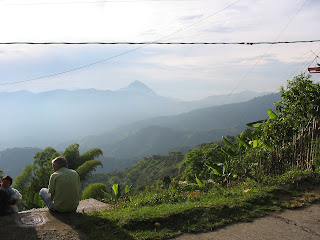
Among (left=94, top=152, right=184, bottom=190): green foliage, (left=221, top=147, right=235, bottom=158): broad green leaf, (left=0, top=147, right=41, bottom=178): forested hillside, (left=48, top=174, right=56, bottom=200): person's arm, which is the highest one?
(left=48, top=174, right=56, bottom=200): person's arm

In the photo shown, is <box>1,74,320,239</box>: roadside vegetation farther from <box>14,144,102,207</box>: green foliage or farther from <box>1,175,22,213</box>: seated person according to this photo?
<box>14,144,102,207</box>: green foliage

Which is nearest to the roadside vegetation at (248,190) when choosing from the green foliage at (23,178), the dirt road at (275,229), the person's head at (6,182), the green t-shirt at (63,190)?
the dirt road at (275,229)

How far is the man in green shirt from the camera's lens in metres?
4.84

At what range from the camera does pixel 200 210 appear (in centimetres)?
465

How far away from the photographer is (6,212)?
4.75 meters

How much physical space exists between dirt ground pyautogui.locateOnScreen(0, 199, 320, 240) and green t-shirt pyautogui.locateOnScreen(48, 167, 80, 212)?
167 mm

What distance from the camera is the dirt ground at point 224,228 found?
3.93 meters

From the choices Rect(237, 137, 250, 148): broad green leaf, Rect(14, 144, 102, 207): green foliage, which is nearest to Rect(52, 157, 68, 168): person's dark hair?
Rect(237, 137, 250, 148): broad green leaf

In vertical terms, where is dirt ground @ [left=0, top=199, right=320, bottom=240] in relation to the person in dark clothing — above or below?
below

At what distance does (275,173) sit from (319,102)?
2109 millimetres

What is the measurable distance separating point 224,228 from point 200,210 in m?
0.55

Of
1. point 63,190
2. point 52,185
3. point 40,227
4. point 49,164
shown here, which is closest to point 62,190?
point 63,190

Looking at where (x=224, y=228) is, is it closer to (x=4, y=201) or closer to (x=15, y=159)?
(x=4, y=201)

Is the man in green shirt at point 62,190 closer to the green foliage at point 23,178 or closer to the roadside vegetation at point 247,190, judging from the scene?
the roadside vegetation at point 247,190
